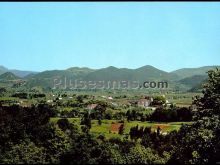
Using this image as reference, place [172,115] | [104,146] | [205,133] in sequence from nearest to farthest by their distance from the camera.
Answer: [104,146] < [205,133] < [172,115]

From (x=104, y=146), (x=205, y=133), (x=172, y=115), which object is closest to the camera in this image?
(x=104, y=146)

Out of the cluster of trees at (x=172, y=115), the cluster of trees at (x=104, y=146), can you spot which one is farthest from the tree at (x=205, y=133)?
the cluster of trees at (x=172, y=115)

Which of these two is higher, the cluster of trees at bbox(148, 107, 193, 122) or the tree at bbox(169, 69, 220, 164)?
the tree at bbox(169, 69, 220, 164)

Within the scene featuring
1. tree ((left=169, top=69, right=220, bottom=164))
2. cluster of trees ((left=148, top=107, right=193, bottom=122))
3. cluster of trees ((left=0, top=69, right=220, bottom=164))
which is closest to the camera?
cluster of trees ((left=0, top=69, right=220, bottom=164))

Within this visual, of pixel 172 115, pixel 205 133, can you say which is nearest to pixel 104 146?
pixel 205 133

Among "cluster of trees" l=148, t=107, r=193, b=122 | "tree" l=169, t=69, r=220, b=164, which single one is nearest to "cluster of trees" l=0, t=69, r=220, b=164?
"tree" l=169, t=69, r=220, b=164

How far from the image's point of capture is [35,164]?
13031 mm

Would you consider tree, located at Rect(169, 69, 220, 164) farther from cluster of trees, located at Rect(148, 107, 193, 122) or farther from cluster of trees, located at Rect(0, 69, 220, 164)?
cluster of trees, located at Rect(148, 107, 193, 122)

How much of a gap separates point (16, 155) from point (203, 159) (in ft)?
24.2

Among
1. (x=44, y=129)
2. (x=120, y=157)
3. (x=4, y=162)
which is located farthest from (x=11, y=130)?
(x=120, y=157)

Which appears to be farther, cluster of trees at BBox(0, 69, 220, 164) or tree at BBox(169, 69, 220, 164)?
tree at BBox(169, 69, 220, 164)

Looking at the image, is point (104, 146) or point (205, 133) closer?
point (104, 146)

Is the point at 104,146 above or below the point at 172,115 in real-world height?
above

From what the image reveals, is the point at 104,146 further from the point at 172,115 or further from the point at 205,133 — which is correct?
the point at 172,115
